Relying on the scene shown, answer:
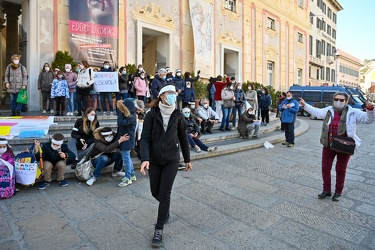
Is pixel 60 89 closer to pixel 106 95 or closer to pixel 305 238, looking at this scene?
pixel 106 95

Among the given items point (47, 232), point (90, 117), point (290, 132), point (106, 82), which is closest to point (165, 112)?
point (47, 232)

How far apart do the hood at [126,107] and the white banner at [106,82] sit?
175 inches

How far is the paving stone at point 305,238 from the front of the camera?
327cm

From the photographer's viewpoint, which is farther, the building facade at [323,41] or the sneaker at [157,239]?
the building facade at [323,41]

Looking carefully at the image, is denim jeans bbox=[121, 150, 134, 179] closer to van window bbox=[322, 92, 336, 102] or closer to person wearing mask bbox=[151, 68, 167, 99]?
person wearing mask bbox=[151, 68, 167, 99]

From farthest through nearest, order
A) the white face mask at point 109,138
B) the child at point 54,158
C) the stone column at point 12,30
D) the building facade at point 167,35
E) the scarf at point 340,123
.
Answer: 1. the stone column at point 12,30
2. the building facade at point 167,35
3. the white face mask at point 109,138
4. the child at point 54,158
5. the scarf at point 340,123

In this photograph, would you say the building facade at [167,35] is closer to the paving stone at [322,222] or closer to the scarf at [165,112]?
the scarf at [165,112]

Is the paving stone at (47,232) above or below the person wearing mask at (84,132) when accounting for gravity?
below

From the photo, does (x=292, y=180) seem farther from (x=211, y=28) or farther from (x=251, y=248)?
(x=211, y=28)

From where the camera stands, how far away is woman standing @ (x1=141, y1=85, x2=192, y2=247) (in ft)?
11.1

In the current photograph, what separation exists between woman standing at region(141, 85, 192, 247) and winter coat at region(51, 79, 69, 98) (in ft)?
20.4

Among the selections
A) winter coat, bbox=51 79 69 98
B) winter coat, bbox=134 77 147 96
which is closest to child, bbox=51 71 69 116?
winter coat, bbox=51 79 69 98

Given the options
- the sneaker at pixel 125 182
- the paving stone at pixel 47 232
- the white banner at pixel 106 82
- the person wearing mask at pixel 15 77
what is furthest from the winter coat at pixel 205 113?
the paving stone at pixel 47 232

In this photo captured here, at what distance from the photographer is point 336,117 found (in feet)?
15.6
